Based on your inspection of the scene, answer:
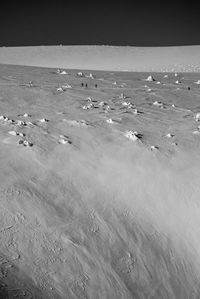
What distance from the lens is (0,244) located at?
160 inches

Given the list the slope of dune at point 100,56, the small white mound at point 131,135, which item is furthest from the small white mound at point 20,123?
the slope of dune at point 100,56

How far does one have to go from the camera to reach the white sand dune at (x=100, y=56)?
2184cm

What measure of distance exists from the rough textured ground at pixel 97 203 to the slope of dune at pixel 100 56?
1352cm

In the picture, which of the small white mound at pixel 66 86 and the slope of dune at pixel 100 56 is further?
the slope of dune at pixel 100 56

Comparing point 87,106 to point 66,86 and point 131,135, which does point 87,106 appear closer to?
point 131,135

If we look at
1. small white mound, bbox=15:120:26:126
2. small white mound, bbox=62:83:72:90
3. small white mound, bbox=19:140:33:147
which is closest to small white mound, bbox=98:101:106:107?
small white mound, bbox=62:83:72:90

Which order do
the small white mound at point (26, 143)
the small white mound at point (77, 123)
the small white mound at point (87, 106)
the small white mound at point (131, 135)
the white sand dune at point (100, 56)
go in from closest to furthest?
1. the small white mound at point (26, 143)
2. the small white mound at point (131, 135)
3. the small white mound at point (77, 123)
4. the small white mound at point (87, 106)
5. the white sand dune at point (100, 56)

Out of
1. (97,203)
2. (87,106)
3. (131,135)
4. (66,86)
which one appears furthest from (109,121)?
(66,86)

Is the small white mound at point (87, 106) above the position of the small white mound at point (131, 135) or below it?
above

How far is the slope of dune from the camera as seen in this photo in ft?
71.7

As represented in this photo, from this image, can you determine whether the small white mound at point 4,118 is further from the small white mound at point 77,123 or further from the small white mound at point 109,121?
the small white mound at point 109,121

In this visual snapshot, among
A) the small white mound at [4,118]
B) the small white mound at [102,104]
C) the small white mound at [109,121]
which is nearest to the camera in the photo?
the small white mound at [4,118]

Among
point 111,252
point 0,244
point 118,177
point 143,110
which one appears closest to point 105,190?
point 118,177

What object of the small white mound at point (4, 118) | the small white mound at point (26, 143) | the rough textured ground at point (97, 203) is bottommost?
the rough textured ground at point (97, 203)
